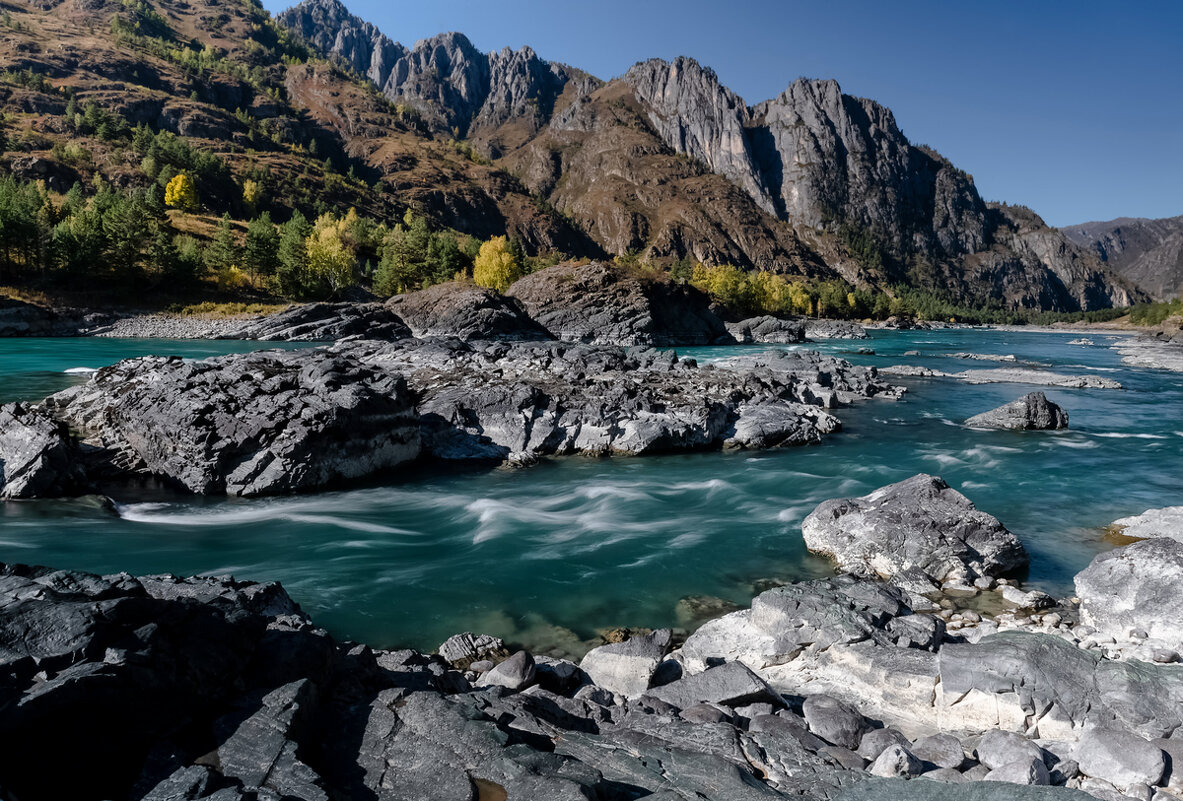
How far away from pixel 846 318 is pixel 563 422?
15930 cm

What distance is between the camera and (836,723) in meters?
7.01

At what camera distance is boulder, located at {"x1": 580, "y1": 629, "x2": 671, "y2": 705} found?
8.28 m

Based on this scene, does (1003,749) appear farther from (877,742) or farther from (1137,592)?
(1137,592)

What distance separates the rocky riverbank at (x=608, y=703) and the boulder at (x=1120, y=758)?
0.08 feet

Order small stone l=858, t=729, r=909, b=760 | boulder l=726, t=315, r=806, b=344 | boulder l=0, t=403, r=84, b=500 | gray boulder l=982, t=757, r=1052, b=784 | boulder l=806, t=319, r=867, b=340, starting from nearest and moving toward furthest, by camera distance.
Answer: gray boulder l=982, t=757, r=1052, b=784
small stone l=858, t=729, r=909, b=760
boulder l=0, t=403, r=84, b=500
boulder l=726, t=315, r=806, b=344
boulder l=806, t=319, r=867, b=340

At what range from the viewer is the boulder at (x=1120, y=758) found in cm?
604

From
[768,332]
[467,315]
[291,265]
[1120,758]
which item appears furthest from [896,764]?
[768,332]

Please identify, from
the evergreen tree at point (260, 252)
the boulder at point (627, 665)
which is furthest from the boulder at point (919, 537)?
the evergreen tree at point (260, 252)

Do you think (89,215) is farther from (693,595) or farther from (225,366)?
(693,595)

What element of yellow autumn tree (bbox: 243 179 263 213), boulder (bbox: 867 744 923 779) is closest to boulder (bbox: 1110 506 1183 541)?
boulder (bbox: 867 744 923 779)

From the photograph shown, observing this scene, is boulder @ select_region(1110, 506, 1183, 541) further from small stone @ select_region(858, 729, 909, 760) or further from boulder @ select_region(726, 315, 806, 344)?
boulder @ select_region(726, 315, 806, 344)

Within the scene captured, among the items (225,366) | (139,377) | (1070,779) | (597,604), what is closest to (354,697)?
(597,604)

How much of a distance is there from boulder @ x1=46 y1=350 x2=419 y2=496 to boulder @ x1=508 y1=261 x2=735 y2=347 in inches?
2253

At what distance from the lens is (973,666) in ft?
25.3
